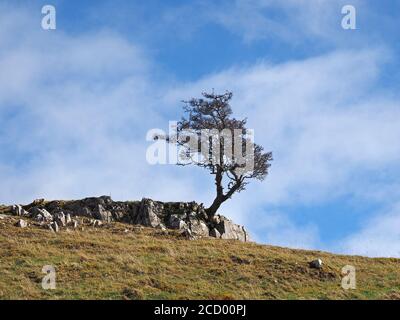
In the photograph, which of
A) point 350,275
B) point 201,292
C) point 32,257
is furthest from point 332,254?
point 32,257

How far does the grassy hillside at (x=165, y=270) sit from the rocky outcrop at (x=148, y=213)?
27.1ft

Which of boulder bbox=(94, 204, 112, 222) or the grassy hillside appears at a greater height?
boulder bbox=(94, 204, 112, 222)

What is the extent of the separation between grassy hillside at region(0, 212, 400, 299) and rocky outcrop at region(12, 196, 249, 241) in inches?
325

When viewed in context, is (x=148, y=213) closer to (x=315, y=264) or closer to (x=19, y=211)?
(x=19, y=211)

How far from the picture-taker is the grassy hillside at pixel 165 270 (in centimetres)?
3125

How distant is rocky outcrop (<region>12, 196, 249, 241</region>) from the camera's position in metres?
55.3

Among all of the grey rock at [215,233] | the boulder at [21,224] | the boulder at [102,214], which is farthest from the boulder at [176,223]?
the boulder at [21,224]

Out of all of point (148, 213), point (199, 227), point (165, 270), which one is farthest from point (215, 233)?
point (165, 270)

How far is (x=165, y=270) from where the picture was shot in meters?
35.4

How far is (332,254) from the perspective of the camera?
48469 millimetres

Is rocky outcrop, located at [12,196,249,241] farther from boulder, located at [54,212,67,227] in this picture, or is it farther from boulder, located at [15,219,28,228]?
boulder, located at [15,219,28,228]

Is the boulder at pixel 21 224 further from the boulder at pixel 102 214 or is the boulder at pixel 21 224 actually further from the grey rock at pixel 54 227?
the boulder at pixel 102 214

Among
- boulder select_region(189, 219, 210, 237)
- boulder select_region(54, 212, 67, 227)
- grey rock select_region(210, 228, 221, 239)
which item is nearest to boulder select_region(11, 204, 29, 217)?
boulder select_region(54, 212, 67, 227)
